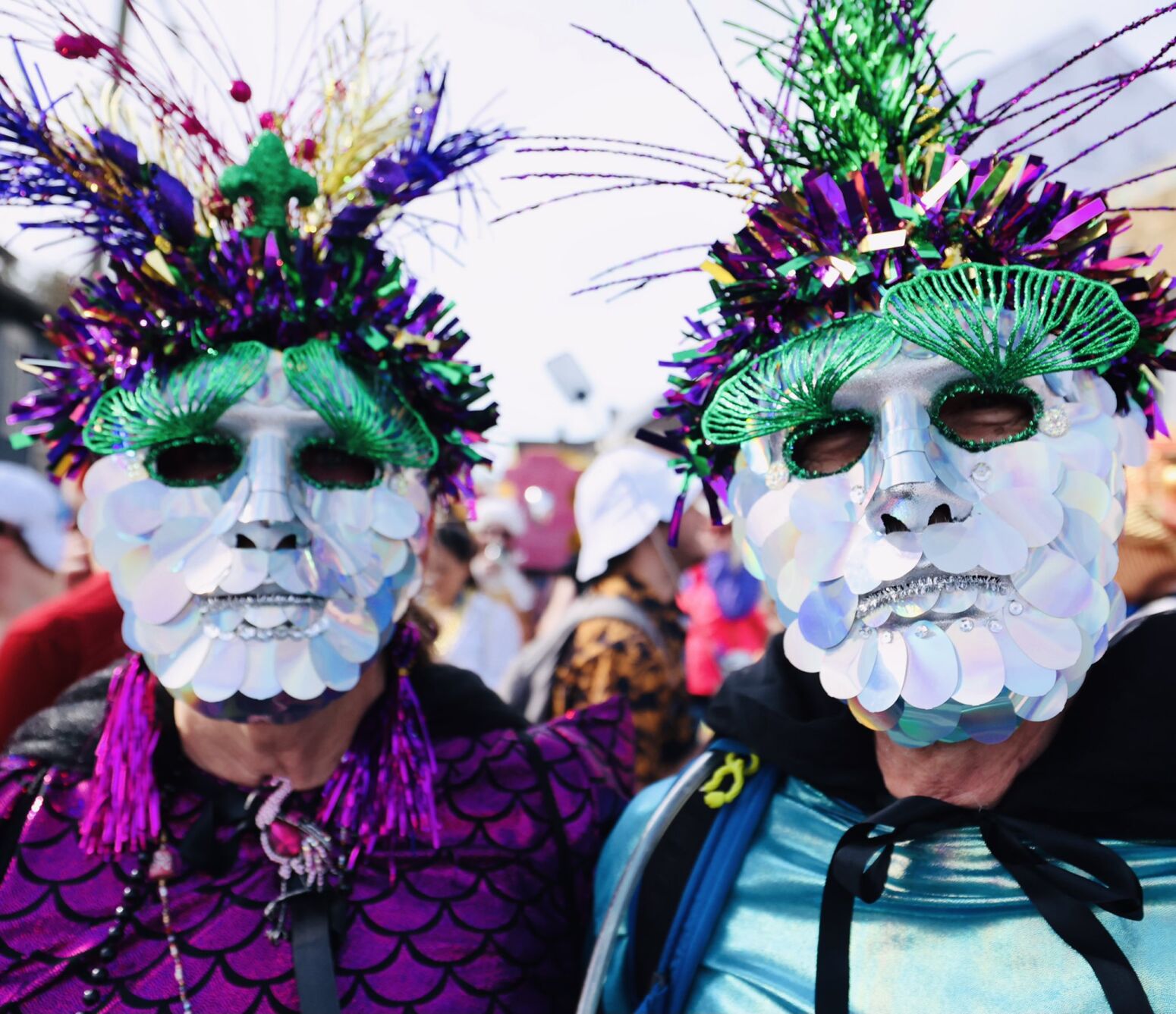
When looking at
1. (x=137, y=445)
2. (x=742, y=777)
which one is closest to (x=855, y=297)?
(x=742, y=777)

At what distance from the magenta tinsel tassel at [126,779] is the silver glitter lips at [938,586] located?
1.31 metres

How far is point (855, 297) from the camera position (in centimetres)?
176

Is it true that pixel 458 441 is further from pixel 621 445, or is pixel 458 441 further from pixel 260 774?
pixel 621 445

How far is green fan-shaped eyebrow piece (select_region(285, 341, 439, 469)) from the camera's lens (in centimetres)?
199

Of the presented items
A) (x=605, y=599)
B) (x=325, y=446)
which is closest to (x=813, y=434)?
(x=325, y=446)

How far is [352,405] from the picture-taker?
200cm

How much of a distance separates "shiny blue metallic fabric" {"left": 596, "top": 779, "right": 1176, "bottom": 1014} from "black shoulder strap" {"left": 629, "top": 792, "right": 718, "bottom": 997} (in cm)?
7

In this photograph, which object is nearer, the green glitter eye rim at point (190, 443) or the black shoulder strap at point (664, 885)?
the black shoulder strap at point (664, 885)

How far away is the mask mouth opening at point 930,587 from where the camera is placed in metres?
1.60

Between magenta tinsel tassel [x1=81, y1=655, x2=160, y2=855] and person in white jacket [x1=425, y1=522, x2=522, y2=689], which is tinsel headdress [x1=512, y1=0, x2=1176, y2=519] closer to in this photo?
magenta tinsel tassel [x1=81, y1=655, x2=160, y2=855]

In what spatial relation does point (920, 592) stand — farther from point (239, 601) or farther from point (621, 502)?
point (621, 502)

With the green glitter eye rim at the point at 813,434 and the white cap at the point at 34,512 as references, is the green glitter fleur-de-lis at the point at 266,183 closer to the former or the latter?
the green glitter eye rim at the point at 813,434

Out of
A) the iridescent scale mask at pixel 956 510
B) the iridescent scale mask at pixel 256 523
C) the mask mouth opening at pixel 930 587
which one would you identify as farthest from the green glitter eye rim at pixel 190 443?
the mask mouth opening at pixel 930 587

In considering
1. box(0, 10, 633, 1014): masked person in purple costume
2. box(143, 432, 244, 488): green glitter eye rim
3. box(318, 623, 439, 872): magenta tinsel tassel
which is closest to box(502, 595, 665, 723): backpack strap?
box(0, 10, 633, 1014): masked person in purple costume
